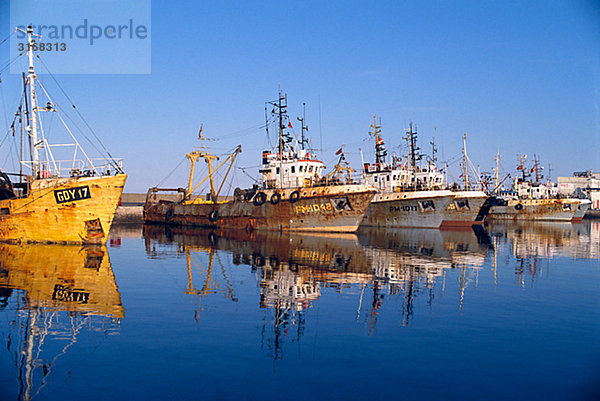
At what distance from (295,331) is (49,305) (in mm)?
7053

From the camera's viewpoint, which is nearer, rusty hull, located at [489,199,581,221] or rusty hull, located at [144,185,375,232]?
rusty hull, located at [144,185,375,232]

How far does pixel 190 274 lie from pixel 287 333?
30.7ft

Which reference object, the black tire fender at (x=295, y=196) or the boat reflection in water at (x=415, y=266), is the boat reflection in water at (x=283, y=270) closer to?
the boat reflection in water at (x=415, y=266)

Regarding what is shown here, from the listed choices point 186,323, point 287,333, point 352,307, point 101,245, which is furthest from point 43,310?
point 101,245

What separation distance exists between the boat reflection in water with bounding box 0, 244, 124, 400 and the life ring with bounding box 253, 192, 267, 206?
21354 millimetres

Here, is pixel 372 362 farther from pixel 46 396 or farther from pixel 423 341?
pixel 46 396

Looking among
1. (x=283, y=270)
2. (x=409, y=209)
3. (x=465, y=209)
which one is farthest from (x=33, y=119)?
(x=465, y=209)

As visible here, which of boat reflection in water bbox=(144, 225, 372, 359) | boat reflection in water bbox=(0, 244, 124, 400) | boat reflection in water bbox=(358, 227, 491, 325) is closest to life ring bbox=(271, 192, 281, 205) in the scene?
boat reflection in water bbox=(144, 225, 372, 359)

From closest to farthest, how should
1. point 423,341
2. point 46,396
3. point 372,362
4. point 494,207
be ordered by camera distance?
point 46,396 < point 372,362 < point 423,341 < point 494,207

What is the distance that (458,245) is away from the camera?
33.1 m

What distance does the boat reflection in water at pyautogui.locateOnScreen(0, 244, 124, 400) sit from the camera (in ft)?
29.6

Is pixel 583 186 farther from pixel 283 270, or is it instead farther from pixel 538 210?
pixel 283 270

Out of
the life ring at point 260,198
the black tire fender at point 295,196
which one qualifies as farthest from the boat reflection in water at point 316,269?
the life ring at point 260,198

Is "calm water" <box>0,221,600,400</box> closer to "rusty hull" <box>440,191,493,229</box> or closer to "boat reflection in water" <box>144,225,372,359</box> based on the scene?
"boat reflection in water" <box>144,225,372,359</box>
